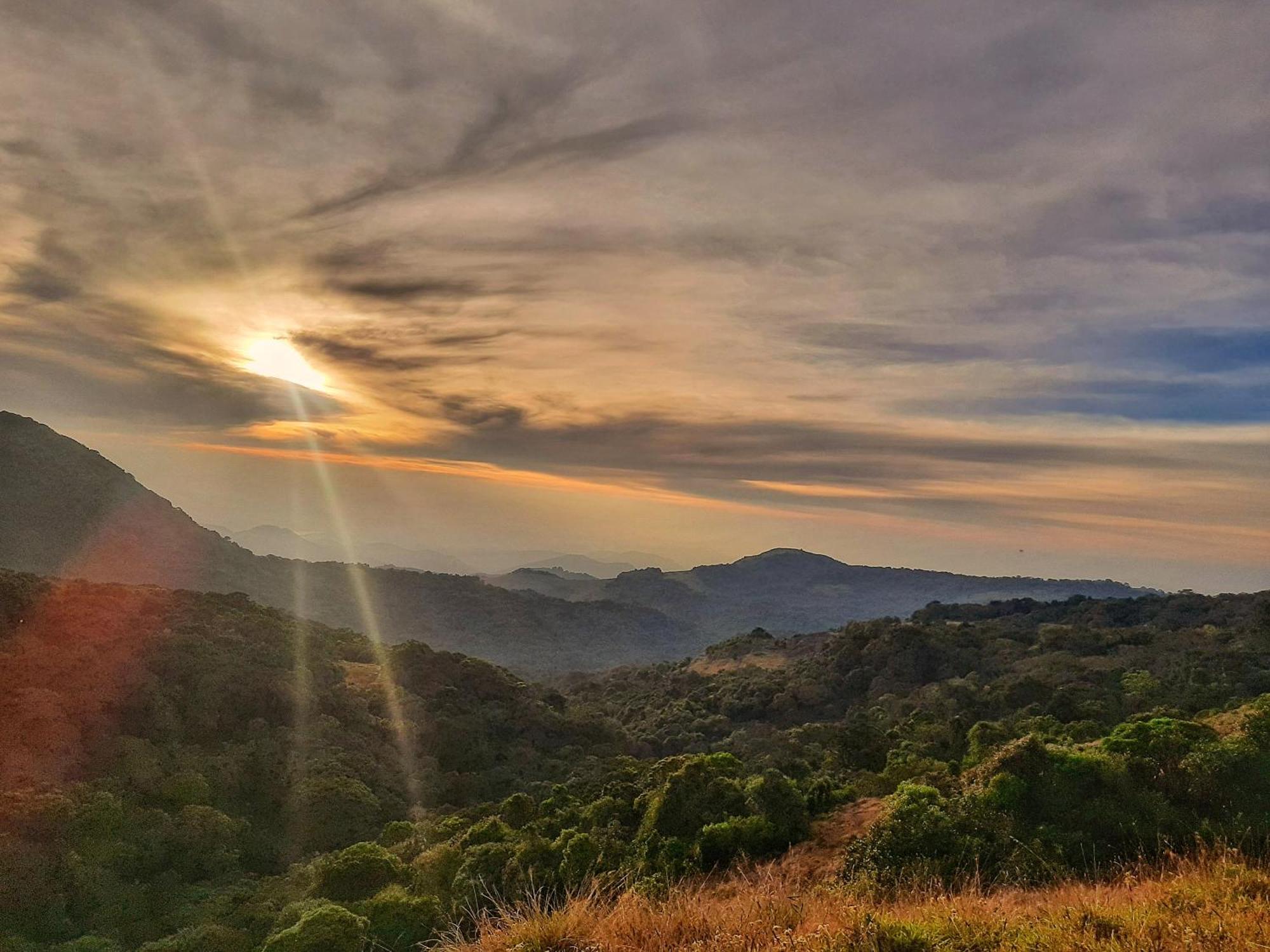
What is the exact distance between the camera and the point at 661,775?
26.3 metres

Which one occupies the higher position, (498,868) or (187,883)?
(498,868)

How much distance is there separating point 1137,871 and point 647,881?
26.6 ft

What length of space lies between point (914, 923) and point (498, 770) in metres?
60.9

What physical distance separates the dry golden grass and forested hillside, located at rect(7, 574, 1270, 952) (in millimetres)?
1678

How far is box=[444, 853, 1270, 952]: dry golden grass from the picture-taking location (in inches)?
235

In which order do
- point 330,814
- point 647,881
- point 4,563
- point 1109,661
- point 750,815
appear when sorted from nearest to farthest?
point 647,881 < point 750,815 < point 330,814 < point 1109,661 < point 4,563

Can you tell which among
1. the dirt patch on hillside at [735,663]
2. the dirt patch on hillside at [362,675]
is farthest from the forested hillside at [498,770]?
the dirt patch on hillside at [735,663]

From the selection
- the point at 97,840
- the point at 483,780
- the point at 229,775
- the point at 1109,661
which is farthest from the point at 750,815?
→ the point at 1109,661

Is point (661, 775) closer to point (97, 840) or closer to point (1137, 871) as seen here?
point (1137, 871)

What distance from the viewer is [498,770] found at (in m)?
60.8

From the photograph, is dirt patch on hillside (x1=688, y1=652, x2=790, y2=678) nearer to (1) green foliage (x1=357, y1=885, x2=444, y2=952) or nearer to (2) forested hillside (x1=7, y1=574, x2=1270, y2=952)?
(2) forested hillside (x1=7, y1=574, x2=1270, y2=952)

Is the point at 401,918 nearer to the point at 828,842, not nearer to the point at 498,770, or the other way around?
the point at 828,842

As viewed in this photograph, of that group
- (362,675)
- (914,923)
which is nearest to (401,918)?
(914,923)

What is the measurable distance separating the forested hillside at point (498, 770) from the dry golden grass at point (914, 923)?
1.68 m
